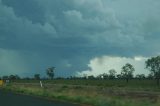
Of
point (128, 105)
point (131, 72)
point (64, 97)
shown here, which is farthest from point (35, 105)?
point (131, 72)

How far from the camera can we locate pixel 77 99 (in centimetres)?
2798

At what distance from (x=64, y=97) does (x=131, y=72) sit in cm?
14312

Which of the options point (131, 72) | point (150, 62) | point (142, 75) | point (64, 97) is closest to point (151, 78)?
point (150, 62)

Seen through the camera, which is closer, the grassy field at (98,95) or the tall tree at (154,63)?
the grassy field at (98,95)

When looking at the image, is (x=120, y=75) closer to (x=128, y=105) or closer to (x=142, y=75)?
(x=142, y=75)

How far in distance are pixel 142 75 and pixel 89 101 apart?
160887mm

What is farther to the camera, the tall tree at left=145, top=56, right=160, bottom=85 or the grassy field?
the tall tree at left=145, top=56, right=160, bottom=85

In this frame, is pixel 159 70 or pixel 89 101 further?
pixel 159 70

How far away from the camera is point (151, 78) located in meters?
143

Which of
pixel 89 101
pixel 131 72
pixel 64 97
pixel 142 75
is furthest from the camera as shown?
pixel 142 75

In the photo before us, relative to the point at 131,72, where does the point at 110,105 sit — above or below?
below

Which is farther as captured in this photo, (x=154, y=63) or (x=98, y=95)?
(x=154, y=63)

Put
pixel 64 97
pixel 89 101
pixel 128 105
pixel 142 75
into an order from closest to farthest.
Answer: pixel 128 105 < pixel 89 101 < pixel 64 97 < pixel 142 75

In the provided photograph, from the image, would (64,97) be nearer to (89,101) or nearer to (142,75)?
(89,101)
